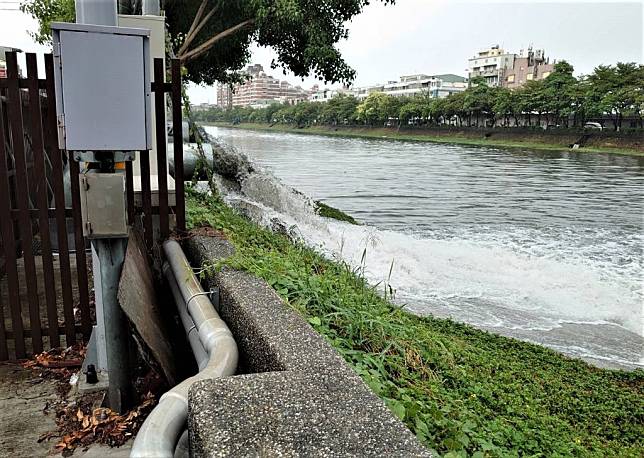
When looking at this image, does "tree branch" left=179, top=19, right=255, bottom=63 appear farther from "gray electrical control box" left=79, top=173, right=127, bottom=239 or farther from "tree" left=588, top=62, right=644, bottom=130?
"tree" left=588, top=62, right=644, bottom=130

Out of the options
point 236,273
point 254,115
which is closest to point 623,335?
point 236,273

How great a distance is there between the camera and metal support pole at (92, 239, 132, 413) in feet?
9.05

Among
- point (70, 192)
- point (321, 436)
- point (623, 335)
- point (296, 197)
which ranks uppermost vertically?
point (70, 192)

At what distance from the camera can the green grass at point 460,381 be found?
305cm

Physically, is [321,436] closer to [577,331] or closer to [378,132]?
[577,331]

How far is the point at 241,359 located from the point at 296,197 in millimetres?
12030

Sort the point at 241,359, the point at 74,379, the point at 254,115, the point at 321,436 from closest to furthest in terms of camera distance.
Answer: the point at 321,436, the point at 241,359, the point at 74,379, the point at 254,115

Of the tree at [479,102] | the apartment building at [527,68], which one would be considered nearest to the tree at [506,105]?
the tree at [479,102]

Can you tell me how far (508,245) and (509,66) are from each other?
104m

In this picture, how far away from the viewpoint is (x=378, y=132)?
7994cm

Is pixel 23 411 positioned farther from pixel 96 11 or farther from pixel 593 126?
pixel 593 126

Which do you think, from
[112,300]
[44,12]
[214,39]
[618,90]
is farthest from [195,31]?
[618,90]

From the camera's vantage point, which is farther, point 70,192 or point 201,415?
point 70,192

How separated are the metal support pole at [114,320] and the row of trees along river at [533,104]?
2060 inches
